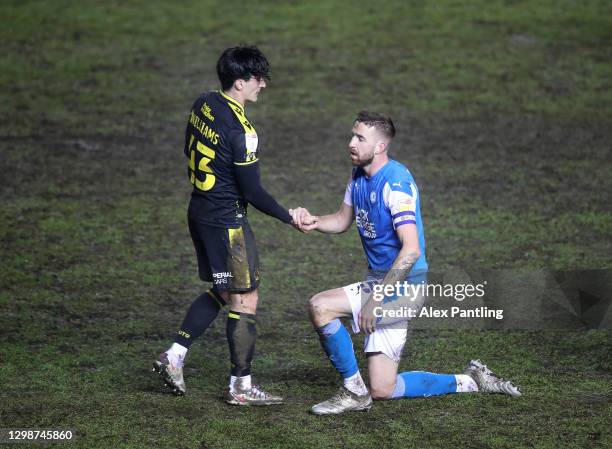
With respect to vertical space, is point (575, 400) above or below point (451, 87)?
below

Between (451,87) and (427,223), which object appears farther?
(451,87)

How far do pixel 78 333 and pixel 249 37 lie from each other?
1134 centimetres

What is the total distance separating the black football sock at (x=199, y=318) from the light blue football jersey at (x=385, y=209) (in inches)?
47.0

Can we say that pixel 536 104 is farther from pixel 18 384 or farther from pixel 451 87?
pixel 18 384

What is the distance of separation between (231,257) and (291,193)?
5808 mm

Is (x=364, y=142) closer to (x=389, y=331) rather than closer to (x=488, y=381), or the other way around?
(x=389, y=331)

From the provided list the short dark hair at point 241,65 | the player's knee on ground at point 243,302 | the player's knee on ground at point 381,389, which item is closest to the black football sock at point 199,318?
the player's knee on ground at point 243,302

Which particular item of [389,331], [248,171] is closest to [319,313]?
[389,331]

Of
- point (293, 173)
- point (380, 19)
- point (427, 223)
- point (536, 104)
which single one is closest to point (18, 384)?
point (427, 223)

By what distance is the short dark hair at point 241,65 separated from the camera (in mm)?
6602

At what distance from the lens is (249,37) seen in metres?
18.6

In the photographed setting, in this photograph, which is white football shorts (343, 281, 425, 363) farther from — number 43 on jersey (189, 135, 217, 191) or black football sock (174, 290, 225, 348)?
number 43 on jersey (189, 135, 217, 191)

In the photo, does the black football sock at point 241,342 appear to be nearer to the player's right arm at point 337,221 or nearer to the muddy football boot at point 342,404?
the muddy football boot at point 342,404

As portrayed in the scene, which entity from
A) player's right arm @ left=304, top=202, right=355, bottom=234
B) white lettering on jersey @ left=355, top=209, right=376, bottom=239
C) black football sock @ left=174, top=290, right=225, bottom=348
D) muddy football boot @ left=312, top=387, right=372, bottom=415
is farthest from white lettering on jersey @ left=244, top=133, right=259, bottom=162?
muddy football boot @ left=312, top=387, right=372, bottom=415
